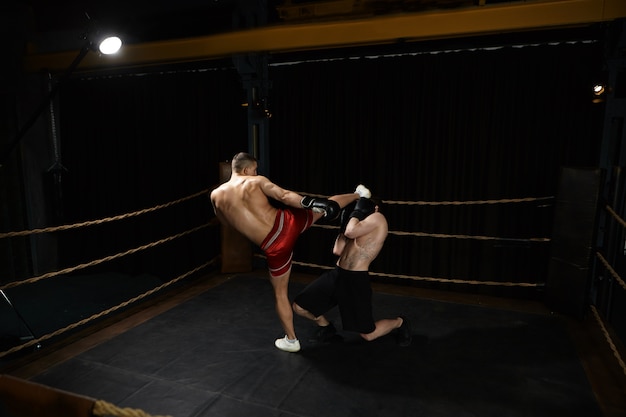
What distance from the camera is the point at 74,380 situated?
2.79 meters

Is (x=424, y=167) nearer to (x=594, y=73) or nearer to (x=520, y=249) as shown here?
(x=520, y=249)

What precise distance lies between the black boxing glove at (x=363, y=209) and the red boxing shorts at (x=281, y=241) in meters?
0.41

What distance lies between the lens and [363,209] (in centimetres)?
292

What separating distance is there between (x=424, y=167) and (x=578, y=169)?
1.76 metres

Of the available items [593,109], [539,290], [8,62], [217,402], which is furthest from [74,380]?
[8,62]

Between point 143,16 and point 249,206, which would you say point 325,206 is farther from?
point 143,16

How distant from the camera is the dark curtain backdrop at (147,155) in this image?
6270 millimetres

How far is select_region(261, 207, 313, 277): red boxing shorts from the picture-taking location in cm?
296

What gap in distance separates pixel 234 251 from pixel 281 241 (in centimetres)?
223

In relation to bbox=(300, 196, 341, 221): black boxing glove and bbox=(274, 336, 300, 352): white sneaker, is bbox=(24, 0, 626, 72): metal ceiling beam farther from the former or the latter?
bbox=(274, 336, 300, 352): white sneaker

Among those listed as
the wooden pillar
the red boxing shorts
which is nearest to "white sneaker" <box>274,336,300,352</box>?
the red boxing shorts

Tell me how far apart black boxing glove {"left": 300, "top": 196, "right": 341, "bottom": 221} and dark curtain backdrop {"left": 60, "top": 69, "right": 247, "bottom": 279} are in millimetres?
3491

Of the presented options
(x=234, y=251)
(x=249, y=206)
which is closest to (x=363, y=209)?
(x=249, y=206)

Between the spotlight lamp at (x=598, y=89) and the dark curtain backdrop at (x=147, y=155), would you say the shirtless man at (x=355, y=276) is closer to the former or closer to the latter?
the spotlight lamp at (x=598, y=89)
